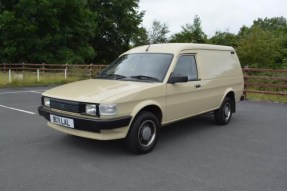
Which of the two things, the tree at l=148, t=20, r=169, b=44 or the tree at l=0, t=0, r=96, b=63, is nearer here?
the tree at l=0, t=0, r=96, b=63

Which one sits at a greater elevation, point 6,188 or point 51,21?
point 51,21

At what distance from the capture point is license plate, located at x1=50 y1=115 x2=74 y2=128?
5.09 metres

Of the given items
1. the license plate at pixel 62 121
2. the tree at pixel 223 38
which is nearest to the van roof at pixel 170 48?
the license plate at pixel 62 121

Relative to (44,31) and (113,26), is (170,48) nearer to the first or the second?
(44,31)

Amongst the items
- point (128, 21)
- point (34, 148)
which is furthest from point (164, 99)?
point (128, 21)

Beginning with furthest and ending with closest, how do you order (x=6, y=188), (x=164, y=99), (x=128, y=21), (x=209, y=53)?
(x=128, y=21) < (x=209, y=53) < (x=164, y=99) < (x=6, y=188)

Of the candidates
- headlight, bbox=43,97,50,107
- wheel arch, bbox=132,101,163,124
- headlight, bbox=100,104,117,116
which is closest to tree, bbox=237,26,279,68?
wheel arch, bbox=132,101,163,124

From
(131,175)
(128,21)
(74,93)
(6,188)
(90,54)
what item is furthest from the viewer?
(128,21)

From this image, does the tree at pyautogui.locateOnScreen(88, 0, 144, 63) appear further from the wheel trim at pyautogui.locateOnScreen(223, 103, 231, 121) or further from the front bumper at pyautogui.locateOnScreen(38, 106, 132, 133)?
Result: the front bumper at pyautogui.locateOnScreen(38, 106, 132, 133)

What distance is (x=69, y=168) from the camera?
463cm

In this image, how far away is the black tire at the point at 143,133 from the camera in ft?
16.8

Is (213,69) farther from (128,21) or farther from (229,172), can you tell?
(128,21)

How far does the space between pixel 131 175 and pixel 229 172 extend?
1390 mm

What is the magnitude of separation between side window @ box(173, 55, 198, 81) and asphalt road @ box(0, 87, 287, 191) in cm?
127
